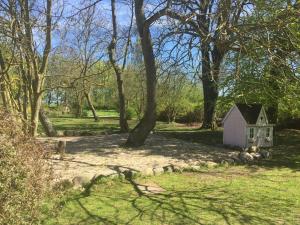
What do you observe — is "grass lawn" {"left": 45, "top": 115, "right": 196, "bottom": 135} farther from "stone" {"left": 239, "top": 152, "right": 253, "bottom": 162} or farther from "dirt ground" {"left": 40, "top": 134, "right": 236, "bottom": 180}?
"stone" {"left": 239, "top": 152, "right": 253, "bottom": 162}

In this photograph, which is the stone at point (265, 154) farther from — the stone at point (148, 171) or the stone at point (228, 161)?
the stone at point (148, 171)

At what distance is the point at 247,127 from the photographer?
15.6m

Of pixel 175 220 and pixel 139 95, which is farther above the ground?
pixel 139 95

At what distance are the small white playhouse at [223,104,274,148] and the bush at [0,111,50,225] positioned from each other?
10697 millimetres

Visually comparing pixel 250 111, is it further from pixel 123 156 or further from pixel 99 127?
pixel 99 127

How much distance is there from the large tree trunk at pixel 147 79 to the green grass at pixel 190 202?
11.1 feet

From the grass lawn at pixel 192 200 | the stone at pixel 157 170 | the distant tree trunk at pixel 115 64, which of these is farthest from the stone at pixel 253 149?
the distant tree trunk at pixel 115 64

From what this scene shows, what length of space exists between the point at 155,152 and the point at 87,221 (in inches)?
275

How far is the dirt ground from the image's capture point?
1128 centimetres

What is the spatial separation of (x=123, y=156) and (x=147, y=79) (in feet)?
9.08

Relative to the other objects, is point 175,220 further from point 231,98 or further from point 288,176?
point 231,98

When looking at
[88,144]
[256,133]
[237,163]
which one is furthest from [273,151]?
[88,144]

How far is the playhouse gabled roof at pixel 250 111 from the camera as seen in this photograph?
15.7m

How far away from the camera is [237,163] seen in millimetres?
13891
